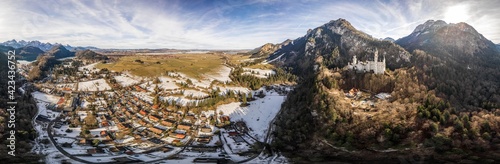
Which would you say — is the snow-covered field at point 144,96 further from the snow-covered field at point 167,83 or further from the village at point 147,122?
the snow-covered field at point 167,83

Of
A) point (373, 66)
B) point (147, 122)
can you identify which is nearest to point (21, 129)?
point (147, 122)

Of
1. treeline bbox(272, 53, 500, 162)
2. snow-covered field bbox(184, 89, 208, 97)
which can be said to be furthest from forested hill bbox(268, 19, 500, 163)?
snow-covered field bbox(184, 89, 208, 97)

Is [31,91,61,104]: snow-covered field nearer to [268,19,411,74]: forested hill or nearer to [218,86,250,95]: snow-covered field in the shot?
[218,86,250,95]: snow-covered field

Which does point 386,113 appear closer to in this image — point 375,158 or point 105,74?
point 375,158

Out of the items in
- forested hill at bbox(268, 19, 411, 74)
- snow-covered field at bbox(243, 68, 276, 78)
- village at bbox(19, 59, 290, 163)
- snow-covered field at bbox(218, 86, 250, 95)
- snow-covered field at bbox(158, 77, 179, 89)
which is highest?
forested hill at bbox(268, 19, 411, 74)

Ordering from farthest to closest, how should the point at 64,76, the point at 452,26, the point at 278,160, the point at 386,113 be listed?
the point at 452,26 → the point at 64,76 → the point at 386,113 → the point at 278,160

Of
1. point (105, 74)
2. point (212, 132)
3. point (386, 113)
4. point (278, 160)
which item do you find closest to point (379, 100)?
point (386, 113)

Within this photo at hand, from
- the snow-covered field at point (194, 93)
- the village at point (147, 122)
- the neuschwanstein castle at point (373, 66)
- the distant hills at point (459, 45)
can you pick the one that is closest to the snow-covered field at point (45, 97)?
the village at point (147, 122)
